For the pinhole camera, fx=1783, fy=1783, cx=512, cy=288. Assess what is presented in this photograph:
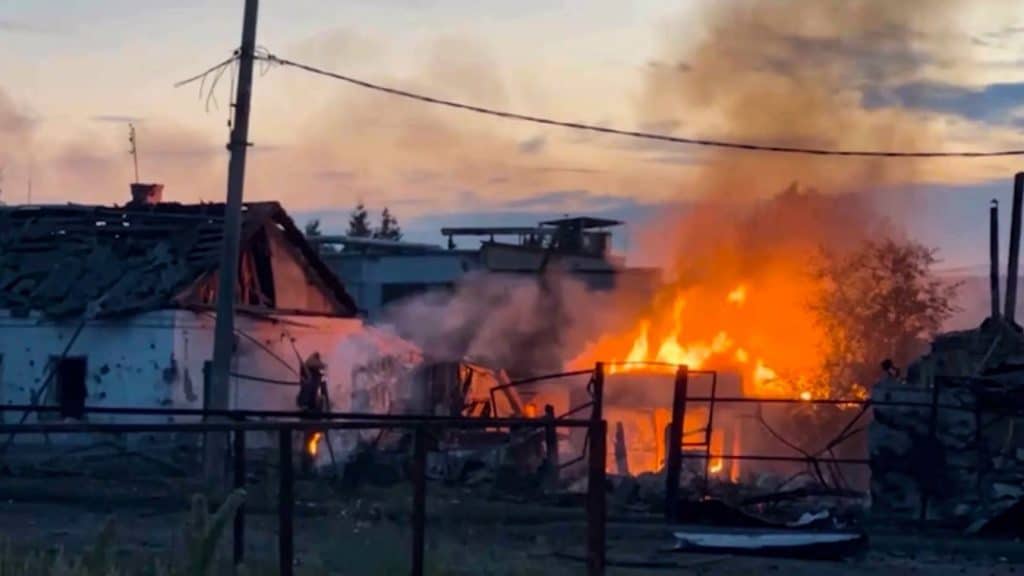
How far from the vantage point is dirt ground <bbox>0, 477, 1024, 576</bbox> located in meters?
15.9

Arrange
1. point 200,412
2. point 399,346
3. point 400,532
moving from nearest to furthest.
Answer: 1. point 200,412
2. point 400,532
3. point 399,346

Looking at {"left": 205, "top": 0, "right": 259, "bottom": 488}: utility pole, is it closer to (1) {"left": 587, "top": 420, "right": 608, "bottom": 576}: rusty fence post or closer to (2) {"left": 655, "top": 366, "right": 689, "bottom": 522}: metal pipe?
(2) {"left": 655, "top": 366, "right": 689, "bottom": 522}: metal pipe

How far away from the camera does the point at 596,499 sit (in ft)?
41.7

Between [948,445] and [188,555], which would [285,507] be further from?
[948,445]

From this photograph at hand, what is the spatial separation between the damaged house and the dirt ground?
8.59 metres

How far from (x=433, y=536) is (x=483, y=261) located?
40.1m

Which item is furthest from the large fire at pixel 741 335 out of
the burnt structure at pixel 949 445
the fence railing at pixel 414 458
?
the fence railing at pixel 414 458

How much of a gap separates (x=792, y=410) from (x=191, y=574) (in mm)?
42198

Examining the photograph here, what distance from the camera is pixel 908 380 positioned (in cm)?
2720

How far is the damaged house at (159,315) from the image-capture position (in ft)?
117

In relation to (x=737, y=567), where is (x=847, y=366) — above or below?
above

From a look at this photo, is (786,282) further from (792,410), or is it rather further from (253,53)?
(253,53)

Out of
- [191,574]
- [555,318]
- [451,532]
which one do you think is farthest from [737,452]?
[191,574]

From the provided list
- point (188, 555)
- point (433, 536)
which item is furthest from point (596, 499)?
point (433, 536)
